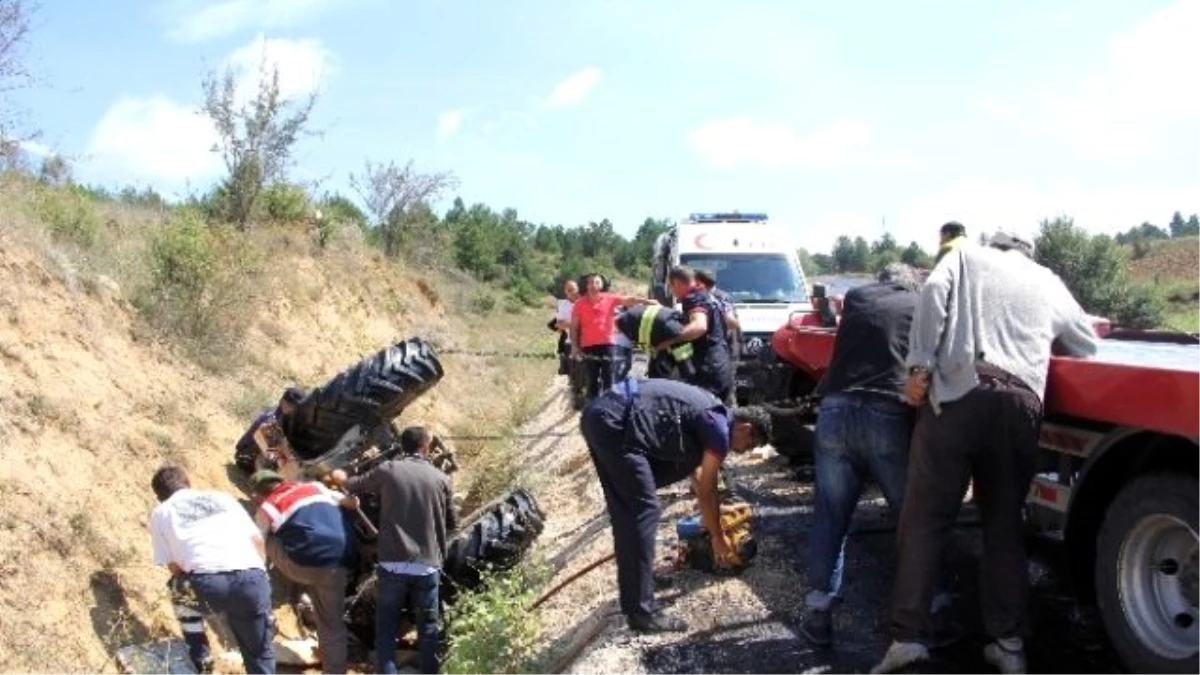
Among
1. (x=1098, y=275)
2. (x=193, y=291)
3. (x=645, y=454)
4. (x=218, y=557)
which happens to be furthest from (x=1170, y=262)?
(x=218, y=557)

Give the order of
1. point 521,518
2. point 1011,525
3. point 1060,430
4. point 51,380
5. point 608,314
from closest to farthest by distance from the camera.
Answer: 1. point 1011,525
2. point 1060,430
3. point 521,518
4. point 51,380
5. point 608,314

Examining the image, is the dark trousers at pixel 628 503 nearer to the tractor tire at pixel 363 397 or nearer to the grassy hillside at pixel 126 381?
the grassy hillside at pixel 126 381

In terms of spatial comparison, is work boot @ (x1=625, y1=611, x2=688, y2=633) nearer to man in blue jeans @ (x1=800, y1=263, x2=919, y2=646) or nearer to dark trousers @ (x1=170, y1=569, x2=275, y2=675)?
man in blue jeans @ (x1=800, y1=263, x2=919, y2=646)

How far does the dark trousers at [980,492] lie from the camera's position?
4.21 meters

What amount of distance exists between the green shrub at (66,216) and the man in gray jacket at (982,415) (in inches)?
432

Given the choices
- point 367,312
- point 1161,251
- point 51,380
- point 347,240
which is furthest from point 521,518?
point 1161,251

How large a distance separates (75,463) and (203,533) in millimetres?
2436

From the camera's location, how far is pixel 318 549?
7.41 m

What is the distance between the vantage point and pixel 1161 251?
56.5m

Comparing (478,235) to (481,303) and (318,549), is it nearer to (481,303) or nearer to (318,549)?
(481,303)

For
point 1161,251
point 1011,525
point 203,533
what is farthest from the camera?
point 1161,251

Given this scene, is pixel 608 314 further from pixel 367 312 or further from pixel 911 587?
pixel 367 312

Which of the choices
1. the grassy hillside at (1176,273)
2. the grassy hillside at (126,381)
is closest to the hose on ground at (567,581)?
the grassy hillside at (126,381)

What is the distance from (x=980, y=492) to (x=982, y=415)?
0.38 meters
